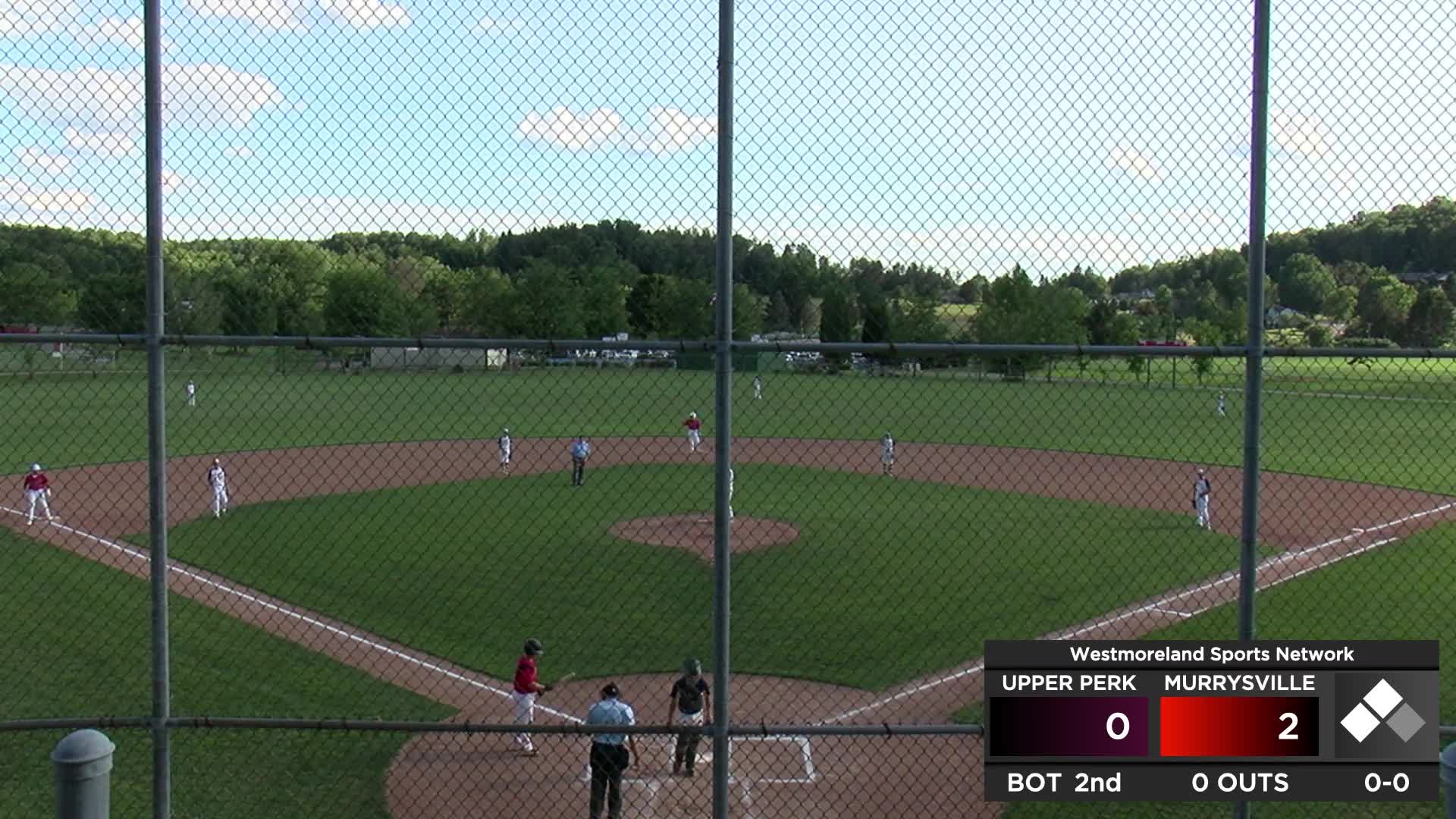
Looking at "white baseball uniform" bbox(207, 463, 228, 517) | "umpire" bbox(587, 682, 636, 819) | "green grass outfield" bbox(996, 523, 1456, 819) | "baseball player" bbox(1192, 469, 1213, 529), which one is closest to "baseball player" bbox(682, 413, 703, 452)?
"white baseball uniform" bbox(207, 463, 228, 517)

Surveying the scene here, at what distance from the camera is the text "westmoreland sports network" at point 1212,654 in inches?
196

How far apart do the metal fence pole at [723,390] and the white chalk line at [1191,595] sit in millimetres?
5360

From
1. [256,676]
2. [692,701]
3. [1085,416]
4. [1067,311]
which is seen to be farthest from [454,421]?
[1067,311]

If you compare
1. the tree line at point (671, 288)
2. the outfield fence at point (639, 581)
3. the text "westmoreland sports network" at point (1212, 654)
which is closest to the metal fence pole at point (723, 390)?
the outfield fence at point (639, 581)

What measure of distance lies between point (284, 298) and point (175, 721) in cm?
280

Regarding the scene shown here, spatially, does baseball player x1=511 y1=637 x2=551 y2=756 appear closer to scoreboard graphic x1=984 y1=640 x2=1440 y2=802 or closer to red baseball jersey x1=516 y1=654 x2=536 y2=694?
red baseball jersey x1=516 y1=654 x2=536 y2=694

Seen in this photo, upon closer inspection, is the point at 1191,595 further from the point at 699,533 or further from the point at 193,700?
the point at 193,700

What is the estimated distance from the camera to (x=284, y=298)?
23.2ft

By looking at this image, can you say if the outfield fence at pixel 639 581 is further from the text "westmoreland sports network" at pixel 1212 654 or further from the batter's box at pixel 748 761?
the text "westmoreland sports network" at pixel 1212 654

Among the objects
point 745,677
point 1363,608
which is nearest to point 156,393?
point 745,677

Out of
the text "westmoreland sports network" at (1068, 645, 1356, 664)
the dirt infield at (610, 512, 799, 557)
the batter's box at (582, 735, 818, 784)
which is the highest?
the text "westmoreland sports network" at (1068, 645, 1356, 664)

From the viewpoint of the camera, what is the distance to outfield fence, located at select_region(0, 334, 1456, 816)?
9109mm

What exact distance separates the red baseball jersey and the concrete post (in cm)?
722

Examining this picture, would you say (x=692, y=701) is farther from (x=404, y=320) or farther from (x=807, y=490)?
(x=807, y=490)
